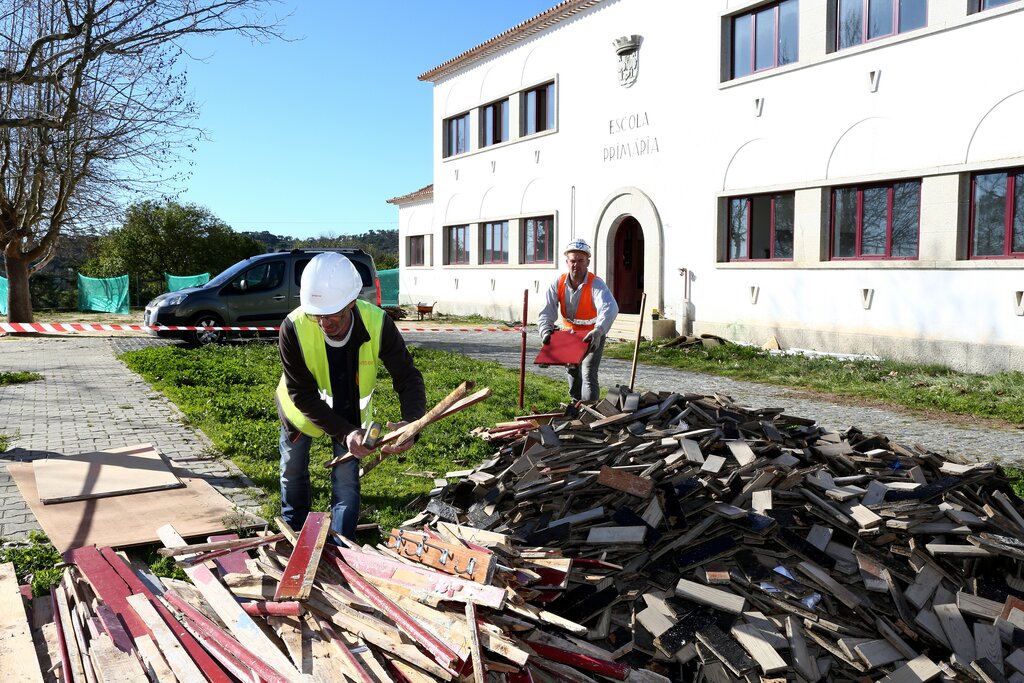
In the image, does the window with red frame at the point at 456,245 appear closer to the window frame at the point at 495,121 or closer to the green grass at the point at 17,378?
the window frame at the point at 495,121

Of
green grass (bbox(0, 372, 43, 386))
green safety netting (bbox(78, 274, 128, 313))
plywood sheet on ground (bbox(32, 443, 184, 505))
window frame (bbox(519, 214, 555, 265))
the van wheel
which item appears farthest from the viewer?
green safety netting (bbox(78, 274, 128, 313))

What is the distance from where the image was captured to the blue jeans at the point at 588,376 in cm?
891

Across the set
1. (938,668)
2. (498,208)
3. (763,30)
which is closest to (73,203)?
(498,208)

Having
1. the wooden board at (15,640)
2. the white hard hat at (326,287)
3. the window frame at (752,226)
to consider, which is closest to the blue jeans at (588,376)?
the white hard hat at (326,287)

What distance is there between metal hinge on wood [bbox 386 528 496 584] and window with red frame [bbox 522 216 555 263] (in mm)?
20119

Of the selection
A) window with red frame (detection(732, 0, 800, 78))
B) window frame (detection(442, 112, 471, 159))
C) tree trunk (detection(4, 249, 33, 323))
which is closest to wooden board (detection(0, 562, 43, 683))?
window with red frame (detection(732, 0, 800, 78))

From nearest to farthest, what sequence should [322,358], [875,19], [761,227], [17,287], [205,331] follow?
1. [322,358]
2. [875,19]
3. [761,227]
4. [205,331]
5. [17,287]

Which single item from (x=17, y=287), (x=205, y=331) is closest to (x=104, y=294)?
(x=17, y=287)

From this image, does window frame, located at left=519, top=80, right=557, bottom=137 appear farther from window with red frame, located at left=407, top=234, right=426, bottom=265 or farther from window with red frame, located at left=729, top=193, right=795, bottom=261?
window with red frame, located at left=407, top=234, right=426, bottom=265

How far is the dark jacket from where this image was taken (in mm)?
4555

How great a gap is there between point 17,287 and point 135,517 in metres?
23.0

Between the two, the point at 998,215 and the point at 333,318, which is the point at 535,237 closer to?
the point at 998,215

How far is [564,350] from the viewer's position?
8859 millimetres

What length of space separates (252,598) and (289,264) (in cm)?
1556
